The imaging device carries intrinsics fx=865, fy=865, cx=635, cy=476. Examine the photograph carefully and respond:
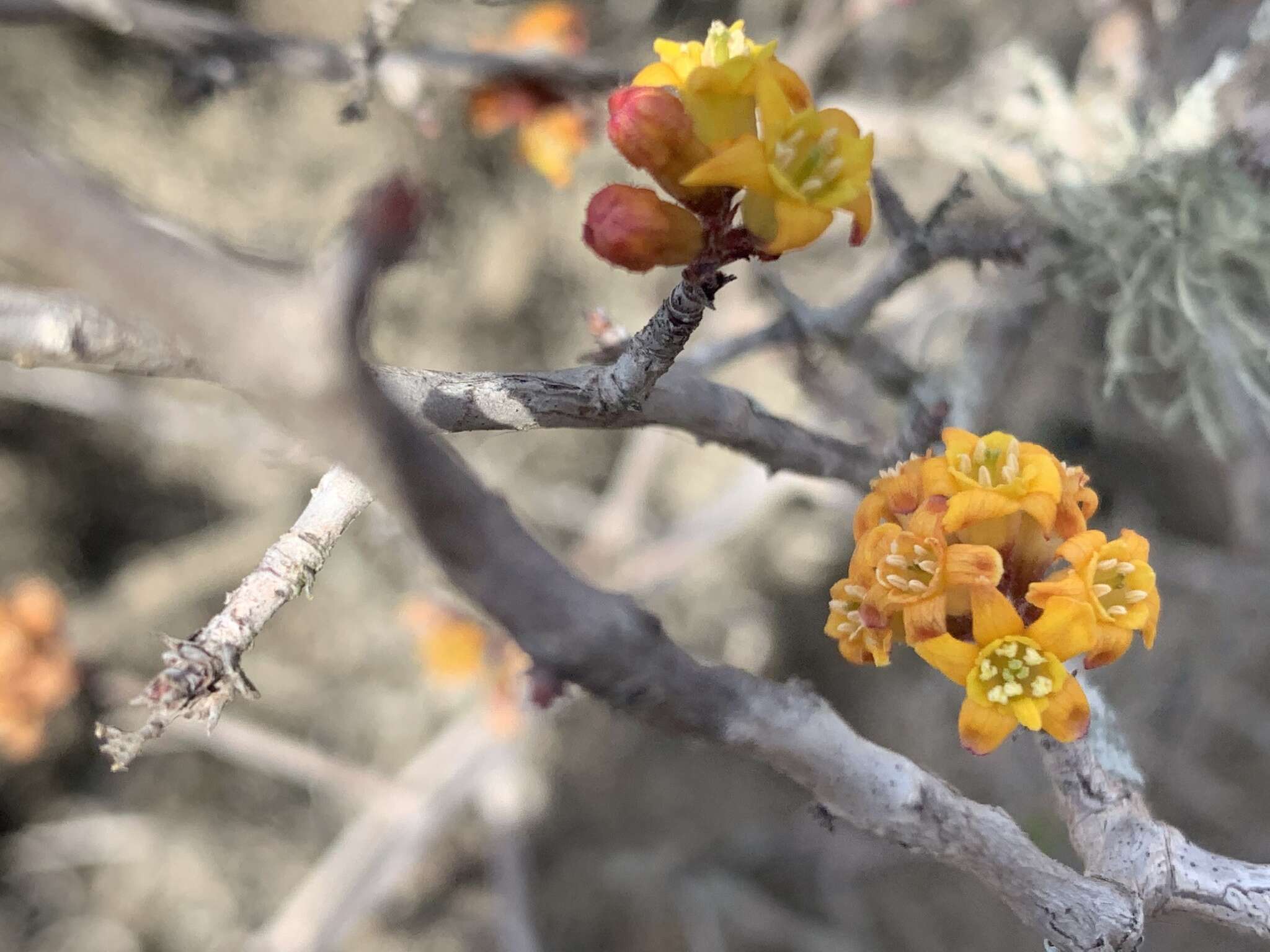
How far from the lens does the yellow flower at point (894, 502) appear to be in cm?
107

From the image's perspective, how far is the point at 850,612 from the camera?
1.07 meters

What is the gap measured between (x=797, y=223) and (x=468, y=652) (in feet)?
8.54

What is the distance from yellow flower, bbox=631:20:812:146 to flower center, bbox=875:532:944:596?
485mm

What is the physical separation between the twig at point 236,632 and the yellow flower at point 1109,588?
2.52 feet

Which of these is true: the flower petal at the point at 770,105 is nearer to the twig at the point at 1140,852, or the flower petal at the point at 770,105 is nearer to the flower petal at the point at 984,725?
the flower petal at the point at 984,725

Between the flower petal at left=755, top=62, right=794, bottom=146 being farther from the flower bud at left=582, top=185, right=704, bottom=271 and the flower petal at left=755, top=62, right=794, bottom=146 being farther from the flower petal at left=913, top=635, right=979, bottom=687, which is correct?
the flower petal at left=913, top=635, right=979, bottom=687

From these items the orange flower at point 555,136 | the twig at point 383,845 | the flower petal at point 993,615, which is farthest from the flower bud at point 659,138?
the twig at point 383,845

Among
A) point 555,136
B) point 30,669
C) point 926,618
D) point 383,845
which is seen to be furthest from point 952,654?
point 383,845

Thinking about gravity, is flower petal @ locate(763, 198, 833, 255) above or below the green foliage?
below

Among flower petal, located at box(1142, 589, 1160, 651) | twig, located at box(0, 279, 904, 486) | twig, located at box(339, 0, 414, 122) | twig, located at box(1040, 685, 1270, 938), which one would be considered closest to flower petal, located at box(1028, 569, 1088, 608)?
flower petal, located at box(1142, 589, 1160, 651)

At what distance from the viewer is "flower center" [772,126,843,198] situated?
3.07ft

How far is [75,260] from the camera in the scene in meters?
0.46

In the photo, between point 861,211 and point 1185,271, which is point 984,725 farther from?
point 1185,271

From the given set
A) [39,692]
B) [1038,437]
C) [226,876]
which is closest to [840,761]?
[1038,437]
